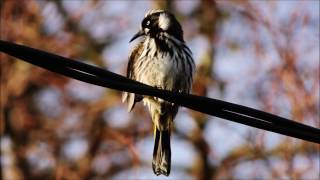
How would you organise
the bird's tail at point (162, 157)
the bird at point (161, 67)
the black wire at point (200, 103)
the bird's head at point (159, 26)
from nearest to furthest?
the black wire at point (200, 103) < the bird at point (161, 67) < the bird's tail at point (162, 157) < the bird's head at point (159, 26)

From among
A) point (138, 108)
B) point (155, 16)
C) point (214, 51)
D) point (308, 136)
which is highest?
point (214, 51)

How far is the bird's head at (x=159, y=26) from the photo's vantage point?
610 cm

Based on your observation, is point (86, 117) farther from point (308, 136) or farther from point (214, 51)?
point (308, 136)

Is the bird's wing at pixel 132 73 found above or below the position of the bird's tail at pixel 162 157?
above

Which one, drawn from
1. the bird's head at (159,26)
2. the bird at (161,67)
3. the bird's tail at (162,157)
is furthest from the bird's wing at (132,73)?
the bird's tail at (162,157)

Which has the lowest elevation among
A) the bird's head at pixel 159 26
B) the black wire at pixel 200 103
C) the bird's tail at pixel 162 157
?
the black wire at pixel 200 103

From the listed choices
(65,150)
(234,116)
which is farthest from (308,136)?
(65,150)

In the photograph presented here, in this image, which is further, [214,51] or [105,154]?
[105,154]

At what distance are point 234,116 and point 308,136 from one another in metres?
0.35

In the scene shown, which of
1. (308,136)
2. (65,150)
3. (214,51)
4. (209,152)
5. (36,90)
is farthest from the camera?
(36,90)

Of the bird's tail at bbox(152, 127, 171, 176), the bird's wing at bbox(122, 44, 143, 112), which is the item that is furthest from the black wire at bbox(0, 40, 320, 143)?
the bird's wing at bbox(122, 44, 143, 112)

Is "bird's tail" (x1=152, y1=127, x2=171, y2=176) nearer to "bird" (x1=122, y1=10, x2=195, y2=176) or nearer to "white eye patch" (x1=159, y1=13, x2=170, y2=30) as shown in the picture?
"bird" (x1=122, y1=10, x2=195, y2=176)

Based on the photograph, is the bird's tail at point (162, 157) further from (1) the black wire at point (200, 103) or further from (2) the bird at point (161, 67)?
(1) the black wire at point (200, 103)

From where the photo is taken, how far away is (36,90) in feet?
50.2
